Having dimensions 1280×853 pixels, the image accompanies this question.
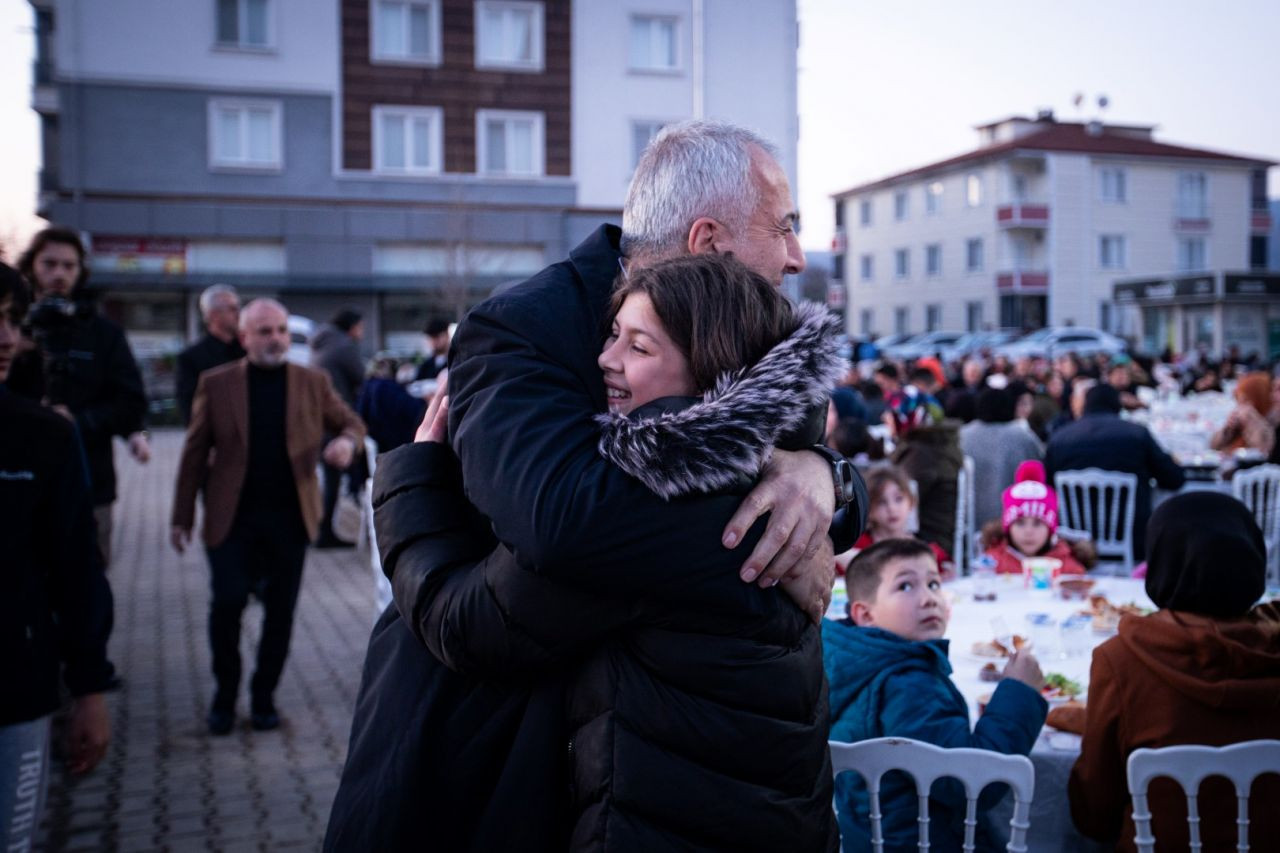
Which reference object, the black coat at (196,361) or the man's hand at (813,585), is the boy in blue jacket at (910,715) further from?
the black coat at (196,361)

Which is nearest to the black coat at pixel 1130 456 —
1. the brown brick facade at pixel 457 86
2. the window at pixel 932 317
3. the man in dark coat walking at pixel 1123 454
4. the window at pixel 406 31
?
the man in dark coat walking at pixel 1123 454

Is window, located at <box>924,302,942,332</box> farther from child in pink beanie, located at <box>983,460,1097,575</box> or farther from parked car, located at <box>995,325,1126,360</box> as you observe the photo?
child in pink beanie, located at <box>983,460,1097,575</box>

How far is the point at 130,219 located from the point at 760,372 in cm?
2788

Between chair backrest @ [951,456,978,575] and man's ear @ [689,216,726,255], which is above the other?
man's ear @ [689,216,726,255]

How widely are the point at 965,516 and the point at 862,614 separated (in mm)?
5525

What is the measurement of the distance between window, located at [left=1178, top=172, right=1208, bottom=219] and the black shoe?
187 feet

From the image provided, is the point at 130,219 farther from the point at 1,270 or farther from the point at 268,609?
the point at 1,270

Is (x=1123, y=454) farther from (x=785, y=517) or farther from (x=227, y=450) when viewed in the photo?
(x=785, y=517)

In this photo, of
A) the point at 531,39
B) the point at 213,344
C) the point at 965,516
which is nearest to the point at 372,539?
the point at 213,344

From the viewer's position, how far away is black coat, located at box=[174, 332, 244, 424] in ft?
23.4

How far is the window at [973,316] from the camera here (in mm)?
52156

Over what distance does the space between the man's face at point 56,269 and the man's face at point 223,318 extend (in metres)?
1.81

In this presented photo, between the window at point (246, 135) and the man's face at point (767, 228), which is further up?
the window at point (246, 135)

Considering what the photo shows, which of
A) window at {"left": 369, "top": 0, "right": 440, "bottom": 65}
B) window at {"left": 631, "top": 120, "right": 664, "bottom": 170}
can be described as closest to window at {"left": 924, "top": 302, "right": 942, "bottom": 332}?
window at {"left": 631, "top": 120, "right": 664, "bottom": 170}
